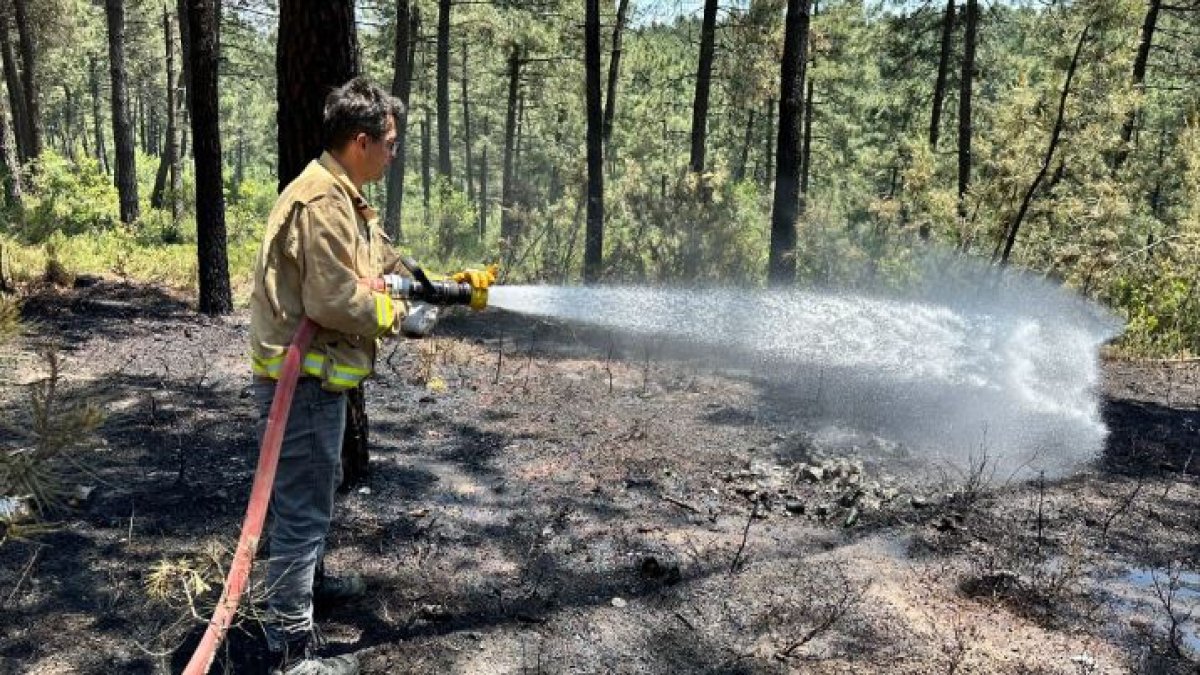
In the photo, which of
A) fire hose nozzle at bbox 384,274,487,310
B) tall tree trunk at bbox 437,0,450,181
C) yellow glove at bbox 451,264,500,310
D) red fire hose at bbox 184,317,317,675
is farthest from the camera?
tall tree trunk at bbox 437,0,450,181

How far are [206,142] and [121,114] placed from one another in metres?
8.19

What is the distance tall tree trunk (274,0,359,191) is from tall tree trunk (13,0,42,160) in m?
16.4

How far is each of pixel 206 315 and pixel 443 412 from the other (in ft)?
14.1

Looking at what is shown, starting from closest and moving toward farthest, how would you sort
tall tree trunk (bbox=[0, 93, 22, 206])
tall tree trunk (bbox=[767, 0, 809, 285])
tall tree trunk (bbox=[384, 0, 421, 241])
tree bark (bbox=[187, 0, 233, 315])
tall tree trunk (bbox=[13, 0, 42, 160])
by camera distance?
tree bark (bbox=[187, 0, 233, 315]) → tall tree trunk (bbox=[767, 0, 809, 285]) → tall tree trunk (bbox=[0, 93, 22, 206]) → tall tree trunk (bbox=[384, 0, 421, 241]) → tall tree trunk (bbox=[13, 0, 42, 160])

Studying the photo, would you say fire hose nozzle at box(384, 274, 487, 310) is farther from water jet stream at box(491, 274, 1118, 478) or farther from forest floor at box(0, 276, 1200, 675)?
water jet stream at box(491, 274, 1118, 478)

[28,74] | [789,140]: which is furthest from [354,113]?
[28,74]

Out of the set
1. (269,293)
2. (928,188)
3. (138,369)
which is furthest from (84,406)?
(928,188)

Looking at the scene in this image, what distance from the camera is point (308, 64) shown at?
434cm

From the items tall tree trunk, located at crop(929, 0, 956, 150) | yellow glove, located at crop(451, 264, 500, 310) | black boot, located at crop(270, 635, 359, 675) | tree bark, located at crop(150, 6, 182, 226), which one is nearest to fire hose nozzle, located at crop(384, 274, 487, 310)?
yellow glove, located at crop(451, 264, 500, 310)

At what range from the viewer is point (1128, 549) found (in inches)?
188

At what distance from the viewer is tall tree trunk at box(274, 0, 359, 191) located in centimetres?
429

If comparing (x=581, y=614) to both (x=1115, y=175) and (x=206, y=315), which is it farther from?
(x=1115, y=175)

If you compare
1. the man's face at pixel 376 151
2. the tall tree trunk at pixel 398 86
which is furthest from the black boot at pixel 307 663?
the tall tree trunk at pixel 398 86

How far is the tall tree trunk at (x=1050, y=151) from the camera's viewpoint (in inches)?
524
